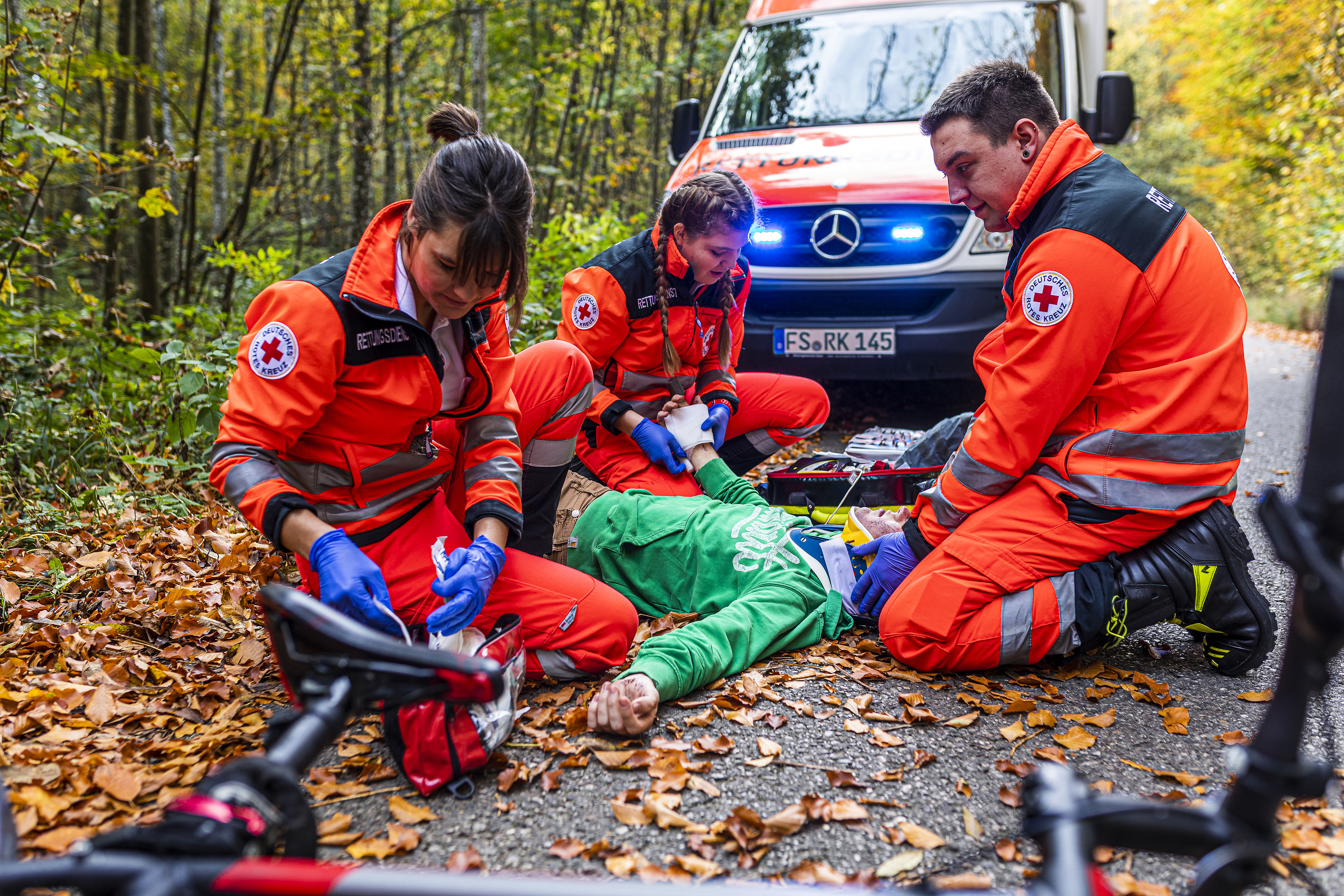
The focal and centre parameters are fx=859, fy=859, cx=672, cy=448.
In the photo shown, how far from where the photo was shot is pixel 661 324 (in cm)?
413

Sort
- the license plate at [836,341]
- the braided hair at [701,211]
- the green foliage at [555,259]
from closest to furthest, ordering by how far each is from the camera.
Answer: the braided hair at [701,211], the license plate at [836,341], the green foliage at [555,259]

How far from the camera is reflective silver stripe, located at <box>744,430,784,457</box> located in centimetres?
478

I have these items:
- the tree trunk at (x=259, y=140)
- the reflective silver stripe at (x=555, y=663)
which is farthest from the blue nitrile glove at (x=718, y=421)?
the tree trunk at (x=259, y=140)

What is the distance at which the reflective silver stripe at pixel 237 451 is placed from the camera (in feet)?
7.22

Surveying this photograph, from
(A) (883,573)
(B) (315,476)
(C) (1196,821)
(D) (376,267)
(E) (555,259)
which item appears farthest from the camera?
(E) (555,259)

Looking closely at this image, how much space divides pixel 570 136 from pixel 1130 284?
11871mm

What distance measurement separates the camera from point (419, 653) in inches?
54.6

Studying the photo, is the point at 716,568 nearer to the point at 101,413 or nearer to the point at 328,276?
the point at 328,276

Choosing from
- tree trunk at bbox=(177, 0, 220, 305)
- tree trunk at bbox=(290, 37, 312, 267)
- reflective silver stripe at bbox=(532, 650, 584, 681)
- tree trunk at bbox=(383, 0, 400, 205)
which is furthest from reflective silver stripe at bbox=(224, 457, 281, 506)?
tree trunk at bbox=(383, 0, 400, 205)

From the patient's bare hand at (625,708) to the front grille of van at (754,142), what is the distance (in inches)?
163

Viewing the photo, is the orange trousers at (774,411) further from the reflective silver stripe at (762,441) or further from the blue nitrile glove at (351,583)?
the blue nitrile glove at (351,583)

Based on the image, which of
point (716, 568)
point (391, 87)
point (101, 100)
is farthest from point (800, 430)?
point (101, 100)

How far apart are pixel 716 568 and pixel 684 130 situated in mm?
4349

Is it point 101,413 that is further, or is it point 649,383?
point 101,413
